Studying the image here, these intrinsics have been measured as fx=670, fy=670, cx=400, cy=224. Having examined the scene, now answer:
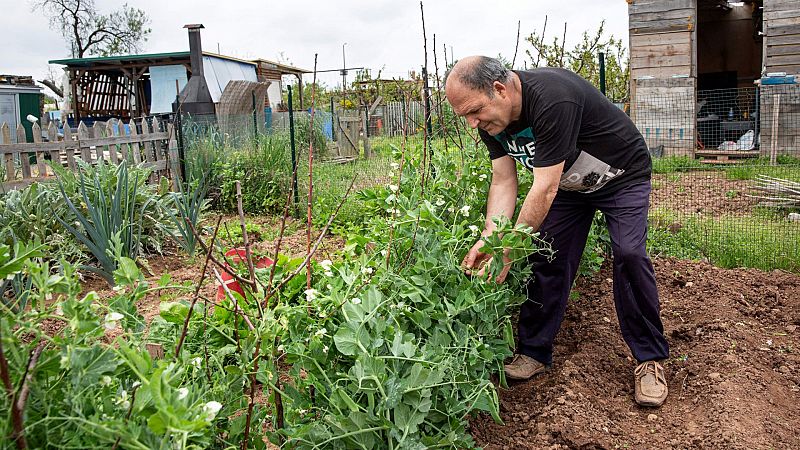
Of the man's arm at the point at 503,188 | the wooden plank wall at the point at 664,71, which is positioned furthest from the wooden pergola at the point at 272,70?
the man's arm at the point at 503,188

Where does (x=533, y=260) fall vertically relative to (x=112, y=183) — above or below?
below

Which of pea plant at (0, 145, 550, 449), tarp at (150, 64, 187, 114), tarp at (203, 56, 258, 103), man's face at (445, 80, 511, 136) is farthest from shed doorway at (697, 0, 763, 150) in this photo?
tarp at (150, 64, 187, 114)

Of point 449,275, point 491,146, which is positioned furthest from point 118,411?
point 491,146

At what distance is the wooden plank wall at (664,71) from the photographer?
11.0 m

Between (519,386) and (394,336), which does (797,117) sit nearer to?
(519,386)

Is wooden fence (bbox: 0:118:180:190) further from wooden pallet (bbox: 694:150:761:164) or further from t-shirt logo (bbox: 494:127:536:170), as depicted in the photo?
wooden pallet (bbox: 694:150:761:164)

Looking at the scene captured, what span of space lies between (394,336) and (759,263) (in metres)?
3.76

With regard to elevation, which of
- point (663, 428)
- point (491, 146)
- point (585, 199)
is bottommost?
point (663, 428)

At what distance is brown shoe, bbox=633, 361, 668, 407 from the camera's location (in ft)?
9.30

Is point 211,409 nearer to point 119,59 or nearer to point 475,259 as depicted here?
point 475,259

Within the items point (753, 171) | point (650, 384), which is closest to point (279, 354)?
point (650, 384)

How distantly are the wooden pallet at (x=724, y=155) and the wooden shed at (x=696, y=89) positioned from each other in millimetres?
62

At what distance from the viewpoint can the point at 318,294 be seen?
2076mm

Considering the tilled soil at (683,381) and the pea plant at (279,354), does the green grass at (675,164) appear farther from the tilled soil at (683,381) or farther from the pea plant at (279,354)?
the pea plant at (279,354)
